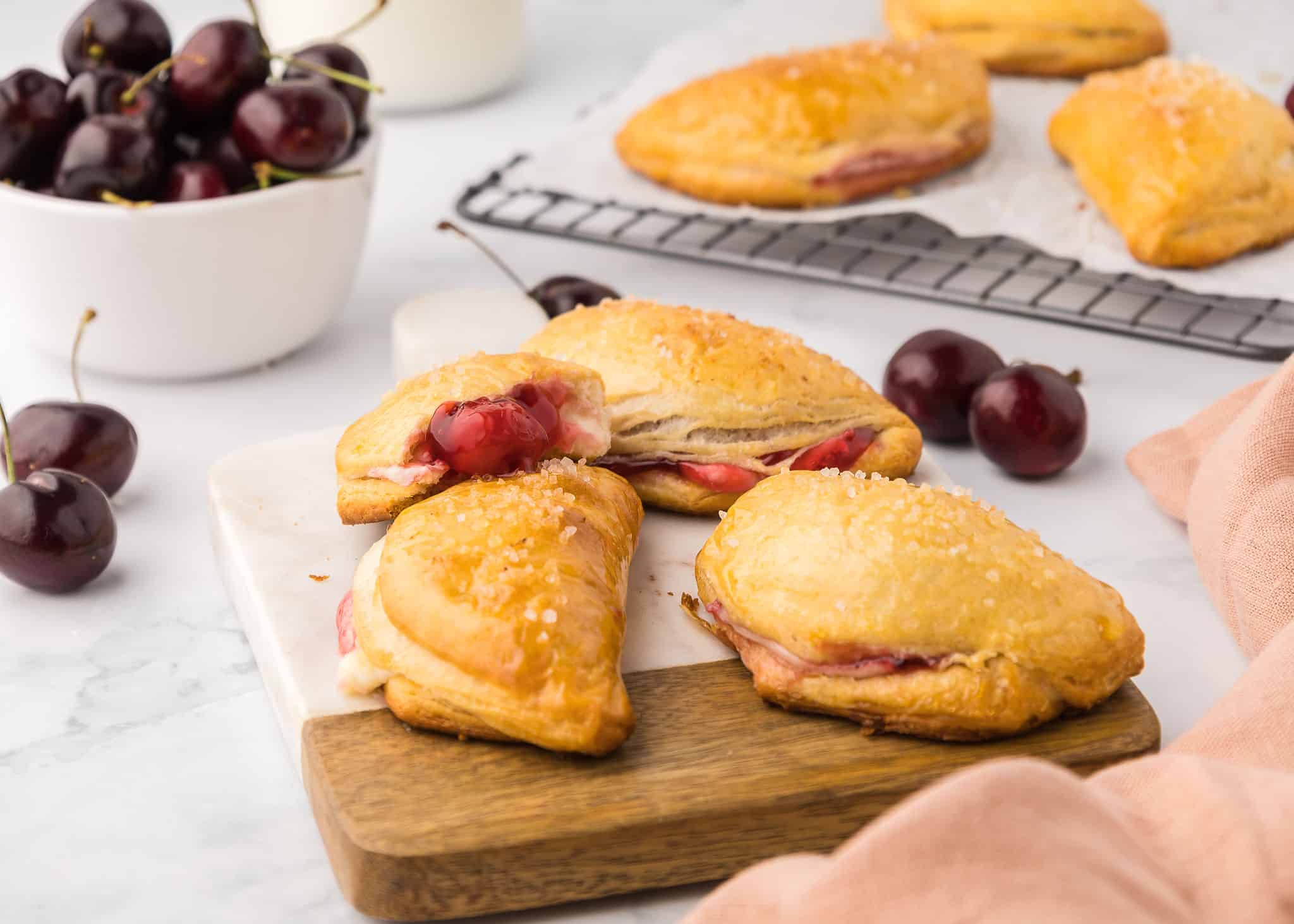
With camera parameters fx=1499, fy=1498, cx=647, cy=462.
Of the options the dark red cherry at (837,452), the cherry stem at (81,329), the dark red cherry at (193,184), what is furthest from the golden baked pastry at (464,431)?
the dark red cherry at (193,184)

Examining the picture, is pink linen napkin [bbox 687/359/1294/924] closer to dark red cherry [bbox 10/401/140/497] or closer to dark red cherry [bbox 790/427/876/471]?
dark red cherry [bbox 790/427/876/471]

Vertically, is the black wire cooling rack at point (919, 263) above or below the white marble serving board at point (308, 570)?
below

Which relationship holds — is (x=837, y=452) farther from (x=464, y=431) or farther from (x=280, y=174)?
(x=280, y=174)

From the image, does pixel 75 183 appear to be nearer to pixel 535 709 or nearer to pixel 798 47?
pixel 535 709

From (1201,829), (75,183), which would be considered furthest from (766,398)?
(75,183)

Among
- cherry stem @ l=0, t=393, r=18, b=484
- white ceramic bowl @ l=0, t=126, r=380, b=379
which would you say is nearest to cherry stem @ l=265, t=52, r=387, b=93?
white ceramic bowl @ l=0, t=126, r=380, b=379

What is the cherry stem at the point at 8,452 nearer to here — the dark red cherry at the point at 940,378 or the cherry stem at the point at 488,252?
the cherry stem at the point at 488,252

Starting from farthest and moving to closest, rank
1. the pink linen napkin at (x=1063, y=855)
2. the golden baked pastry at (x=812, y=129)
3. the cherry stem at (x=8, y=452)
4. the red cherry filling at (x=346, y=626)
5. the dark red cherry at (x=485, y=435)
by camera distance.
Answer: the golden baked pastry at (x=812, y=129), the cherry stem at (x=8, y=452), the dark red cherry at (x=485, y=435), the red cherry filling at (x=346, y=626), the pink linen napkin at (x=1063, y=855)
